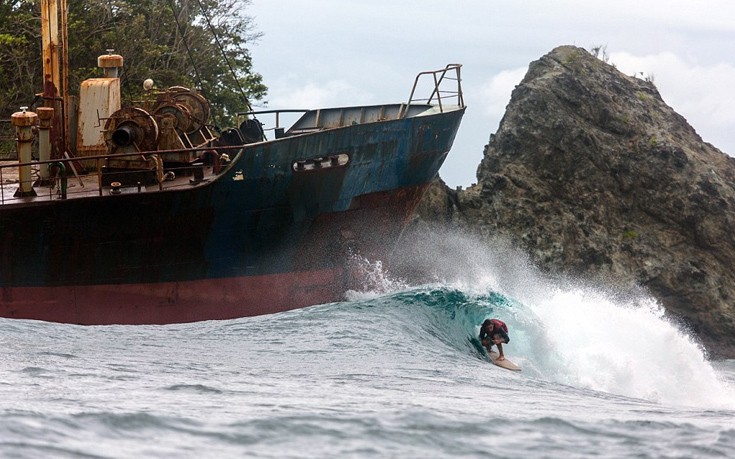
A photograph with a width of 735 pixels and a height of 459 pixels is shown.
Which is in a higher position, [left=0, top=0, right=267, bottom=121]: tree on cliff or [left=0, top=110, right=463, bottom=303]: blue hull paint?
[left=0, top=0, right=267, bottom=121]: tree on cliff

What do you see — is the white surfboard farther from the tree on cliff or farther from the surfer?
the tree on cliff

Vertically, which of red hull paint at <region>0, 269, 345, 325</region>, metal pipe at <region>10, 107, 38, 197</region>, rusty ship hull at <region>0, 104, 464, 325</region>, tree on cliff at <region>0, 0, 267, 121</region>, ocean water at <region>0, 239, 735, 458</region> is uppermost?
tree on cliff at <region>0, 0, 267, 121</region>

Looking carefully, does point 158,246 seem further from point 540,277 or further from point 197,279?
point 540,277

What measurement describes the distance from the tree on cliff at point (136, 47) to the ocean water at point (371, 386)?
57.0ft

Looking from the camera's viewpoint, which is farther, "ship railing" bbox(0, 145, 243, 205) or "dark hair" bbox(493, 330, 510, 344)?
"ship railing" bbox(0, 145, 243, 205)

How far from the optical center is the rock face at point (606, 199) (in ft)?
96.4

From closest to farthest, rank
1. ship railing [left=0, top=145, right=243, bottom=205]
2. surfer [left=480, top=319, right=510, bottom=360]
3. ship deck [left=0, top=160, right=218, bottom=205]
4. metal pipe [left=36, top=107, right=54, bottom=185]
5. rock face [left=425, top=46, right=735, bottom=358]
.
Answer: surfer [left=480, top=319, right=510, bottom=360] → ship railing [left=0, top=145, right=243, bottom=205] → ship deck [left=0, top=160, right=218, bottom=205] → metal pipe [left=36, top=107, right=54, bottom=185] → rock face [left=425, top=46, right=735, bottom=358]

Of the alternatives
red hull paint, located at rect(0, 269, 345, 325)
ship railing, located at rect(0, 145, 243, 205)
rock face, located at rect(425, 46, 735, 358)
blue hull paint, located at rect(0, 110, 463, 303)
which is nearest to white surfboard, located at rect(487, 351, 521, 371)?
red hull paint, located at rect(0, 269, 345, 325)

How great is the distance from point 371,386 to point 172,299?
925cm

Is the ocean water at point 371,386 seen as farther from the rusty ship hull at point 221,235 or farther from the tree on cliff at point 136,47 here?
the tree on cliff at point 136,47

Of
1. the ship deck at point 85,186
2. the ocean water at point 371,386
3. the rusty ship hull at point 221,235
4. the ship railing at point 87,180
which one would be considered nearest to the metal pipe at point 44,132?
the ship railing at point 87,180

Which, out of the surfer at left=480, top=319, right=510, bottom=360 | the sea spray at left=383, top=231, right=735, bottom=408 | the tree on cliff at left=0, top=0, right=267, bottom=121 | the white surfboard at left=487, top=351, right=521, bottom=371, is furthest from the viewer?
the tree on cliff at left=0, top=0, right=267, bottom=121

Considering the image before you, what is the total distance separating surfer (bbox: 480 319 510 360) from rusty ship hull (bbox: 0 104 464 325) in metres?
5.21

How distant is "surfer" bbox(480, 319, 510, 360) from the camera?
15805 millimetres
